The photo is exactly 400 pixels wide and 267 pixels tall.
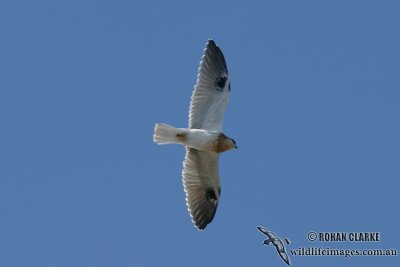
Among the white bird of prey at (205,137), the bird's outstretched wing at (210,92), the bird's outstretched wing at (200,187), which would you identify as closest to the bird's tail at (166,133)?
the white bird of prey at (205,137)

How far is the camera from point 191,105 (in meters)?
25.7

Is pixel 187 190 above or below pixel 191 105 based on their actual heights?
below

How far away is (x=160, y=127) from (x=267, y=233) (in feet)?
14.3

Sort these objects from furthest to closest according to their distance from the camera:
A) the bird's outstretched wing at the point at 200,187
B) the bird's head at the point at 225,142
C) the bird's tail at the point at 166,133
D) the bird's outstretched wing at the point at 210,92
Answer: the bird's outstretched wing at the point at 200,187 < the bird's outstretched wing at the point at 210,92 < the bird's head at the point at 225,142 < the bird's tail at the point at 166,133

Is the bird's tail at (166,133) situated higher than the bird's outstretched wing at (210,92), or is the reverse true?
the bird's outstretched wing at (210,92)

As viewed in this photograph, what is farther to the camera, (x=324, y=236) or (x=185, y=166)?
(x=324, y=236)

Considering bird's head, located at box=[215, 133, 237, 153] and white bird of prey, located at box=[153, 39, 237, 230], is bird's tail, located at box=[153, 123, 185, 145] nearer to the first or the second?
white bird of prey, located at box=[153, 39, 237, 230]

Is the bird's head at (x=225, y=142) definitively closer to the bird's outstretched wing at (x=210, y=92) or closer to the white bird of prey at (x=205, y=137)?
the white bird of prey at (x=205, y=137)

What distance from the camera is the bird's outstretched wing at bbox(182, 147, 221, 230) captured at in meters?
26.1

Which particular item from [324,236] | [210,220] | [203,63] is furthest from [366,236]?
[203,63]

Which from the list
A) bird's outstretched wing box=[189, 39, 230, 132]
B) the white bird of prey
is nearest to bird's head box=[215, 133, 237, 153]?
the white bird of prey

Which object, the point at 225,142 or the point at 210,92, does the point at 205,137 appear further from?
the point at 210,92

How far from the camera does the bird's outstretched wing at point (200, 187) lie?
26.1 meters

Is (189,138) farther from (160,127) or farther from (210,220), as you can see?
(210,220)
